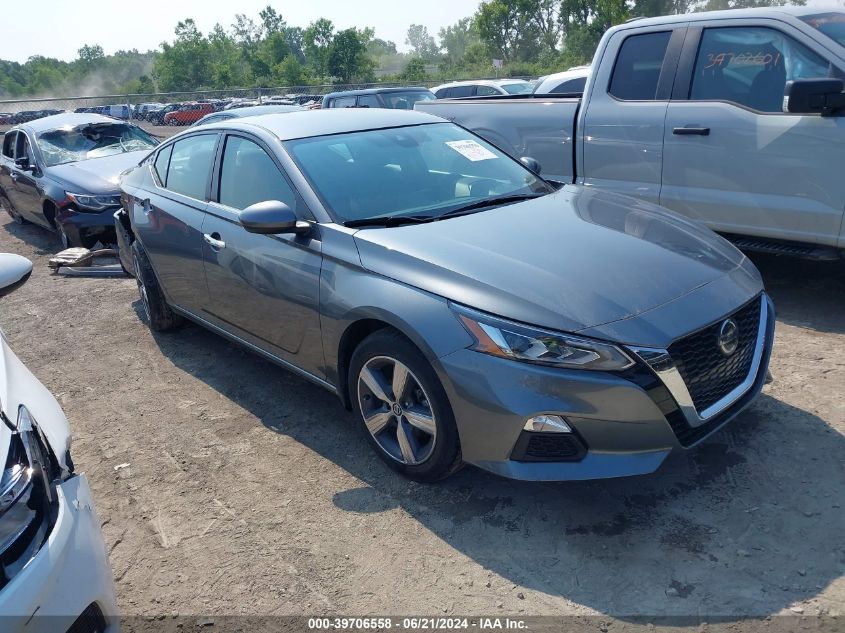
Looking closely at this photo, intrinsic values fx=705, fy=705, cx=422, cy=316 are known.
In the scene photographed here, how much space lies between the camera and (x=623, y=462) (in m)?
2.77

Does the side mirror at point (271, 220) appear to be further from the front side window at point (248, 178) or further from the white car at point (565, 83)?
the white car at point (565, 83)

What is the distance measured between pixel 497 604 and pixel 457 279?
1284 millimetres

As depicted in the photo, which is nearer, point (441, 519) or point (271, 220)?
point (441, 519)

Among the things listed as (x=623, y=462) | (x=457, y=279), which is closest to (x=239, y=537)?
(x=457, y=279)

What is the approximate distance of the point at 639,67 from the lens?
5719 millimetres

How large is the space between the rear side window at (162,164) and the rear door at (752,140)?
3771 millimetres

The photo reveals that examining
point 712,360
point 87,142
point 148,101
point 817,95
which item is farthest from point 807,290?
point 148,101

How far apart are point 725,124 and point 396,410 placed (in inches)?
136

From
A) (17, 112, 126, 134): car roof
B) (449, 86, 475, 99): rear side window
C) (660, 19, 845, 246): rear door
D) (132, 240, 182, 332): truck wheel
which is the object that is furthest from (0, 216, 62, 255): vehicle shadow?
(449, 86, 475, 99): rear side window

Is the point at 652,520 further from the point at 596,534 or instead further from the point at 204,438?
the point at 204,438

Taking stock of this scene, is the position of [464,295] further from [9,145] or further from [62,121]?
[9,145]

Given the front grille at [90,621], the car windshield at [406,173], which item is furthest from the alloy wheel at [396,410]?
the front grille at [90,621]

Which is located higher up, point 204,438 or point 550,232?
point 550,232

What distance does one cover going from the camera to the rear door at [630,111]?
18.0 feet
